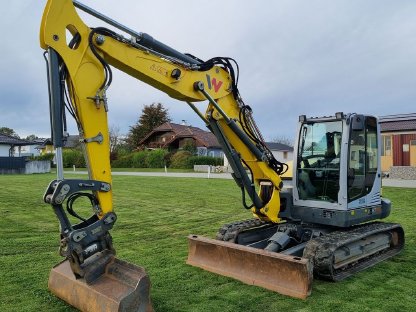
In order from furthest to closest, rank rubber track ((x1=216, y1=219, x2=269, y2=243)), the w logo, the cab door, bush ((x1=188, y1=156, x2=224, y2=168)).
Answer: bush ((x1=188, y1=156, x2=224, y2=168)) → the cab door → rubber track ((x1=216, y1=219, x2=269, y2=243)) → the w logo

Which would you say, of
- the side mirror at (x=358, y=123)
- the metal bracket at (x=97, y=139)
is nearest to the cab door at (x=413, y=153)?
the side mirror at (x=358, y=123)

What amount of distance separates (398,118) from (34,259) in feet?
90.9

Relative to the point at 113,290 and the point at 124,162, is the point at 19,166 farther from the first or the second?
the point at 113,290

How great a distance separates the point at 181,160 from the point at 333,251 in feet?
116

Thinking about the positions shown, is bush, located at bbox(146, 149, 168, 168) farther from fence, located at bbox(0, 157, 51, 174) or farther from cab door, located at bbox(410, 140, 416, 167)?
cab door, located at bbox(410, 140, 416, 167)

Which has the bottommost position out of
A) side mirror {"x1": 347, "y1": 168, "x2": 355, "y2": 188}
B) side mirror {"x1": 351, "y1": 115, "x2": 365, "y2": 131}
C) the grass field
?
the grass field

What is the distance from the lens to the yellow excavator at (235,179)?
418 centimetres

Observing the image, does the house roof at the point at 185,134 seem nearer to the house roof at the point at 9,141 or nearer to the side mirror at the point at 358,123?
the house roof at the point at 9,141

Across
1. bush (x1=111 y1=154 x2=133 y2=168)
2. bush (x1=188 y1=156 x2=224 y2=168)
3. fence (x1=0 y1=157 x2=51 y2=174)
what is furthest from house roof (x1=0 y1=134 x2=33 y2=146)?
bush (x1=188 y1=156 x2=224 y2=168)

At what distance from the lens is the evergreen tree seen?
61.6 metres

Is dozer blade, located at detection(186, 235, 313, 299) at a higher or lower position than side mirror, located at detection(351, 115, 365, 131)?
lower

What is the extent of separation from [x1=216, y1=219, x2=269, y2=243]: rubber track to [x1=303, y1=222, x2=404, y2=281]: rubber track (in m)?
1.31

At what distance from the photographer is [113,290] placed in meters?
4.06

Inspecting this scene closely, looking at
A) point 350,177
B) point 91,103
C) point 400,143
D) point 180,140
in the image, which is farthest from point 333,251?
point 180,140
